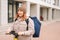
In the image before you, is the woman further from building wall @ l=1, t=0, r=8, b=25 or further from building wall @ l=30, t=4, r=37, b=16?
building wall @ l=30, t=4, r=37, b=16

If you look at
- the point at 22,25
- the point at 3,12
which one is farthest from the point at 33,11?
the point at 22,25

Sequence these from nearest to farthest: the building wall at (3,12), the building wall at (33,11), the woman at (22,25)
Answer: the woman at (22,25), the building wall at (3,12), the building wall at (33,11)

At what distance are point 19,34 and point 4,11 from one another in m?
19.8

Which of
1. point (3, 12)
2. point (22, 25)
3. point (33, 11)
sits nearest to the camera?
point (22, 25)

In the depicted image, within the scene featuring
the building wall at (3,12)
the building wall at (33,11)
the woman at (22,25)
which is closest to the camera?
the woman at (22,25)

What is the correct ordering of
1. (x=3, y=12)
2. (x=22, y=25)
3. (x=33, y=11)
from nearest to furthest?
1. (x=22, y=25)
2. (x=3, y=12)
3. (x=33, y=11)

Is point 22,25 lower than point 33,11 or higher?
higher

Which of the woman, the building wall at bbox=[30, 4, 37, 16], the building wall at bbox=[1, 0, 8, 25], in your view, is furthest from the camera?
the building wall at bbox=[30, 4, 37, 16]

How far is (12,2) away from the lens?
2783cm

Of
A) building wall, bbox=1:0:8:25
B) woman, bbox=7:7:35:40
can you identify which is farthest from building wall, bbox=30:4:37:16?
woman, bbox=7:7:35:40

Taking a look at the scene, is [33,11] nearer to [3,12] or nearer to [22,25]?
[3,12]

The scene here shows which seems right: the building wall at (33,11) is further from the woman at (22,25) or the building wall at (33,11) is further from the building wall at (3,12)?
the woman at (22,25)

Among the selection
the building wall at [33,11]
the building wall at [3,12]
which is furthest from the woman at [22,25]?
the building wall at [33,11]

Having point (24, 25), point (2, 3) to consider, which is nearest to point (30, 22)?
point (24, 25)
